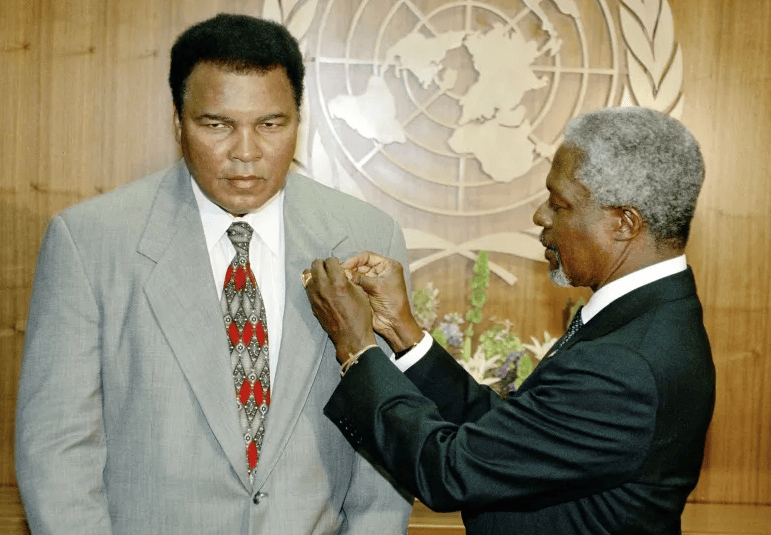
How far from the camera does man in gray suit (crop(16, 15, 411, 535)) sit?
1.56 metres

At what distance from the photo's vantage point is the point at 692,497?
338 centimetres

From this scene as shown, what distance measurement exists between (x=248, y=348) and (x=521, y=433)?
20.0 inches

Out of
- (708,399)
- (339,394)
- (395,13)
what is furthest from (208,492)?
(395,13)

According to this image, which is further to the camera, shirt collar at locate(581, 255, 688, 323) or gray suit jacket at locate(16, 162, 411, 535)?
shirt collar at locate(581, 255, 688, 323)

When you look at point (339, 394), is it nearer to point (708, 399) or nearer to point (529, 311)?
point (708, 399)

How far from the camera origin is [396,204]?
3266 mm

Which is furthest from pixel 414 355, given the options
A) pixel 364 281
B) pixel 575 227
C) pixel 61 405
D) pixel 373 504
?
pixel 61 405

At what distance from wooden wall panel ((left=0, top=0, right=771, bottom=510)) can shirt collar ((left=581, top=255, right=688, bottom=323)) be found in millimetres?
1553

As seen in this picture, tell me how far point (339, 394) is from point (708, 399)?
2.21ft

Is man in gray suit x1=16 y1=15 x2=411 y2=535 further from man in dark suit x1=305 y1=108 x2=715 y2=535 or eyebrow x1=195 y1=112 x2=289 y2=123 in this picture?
man in dark suit x1=305 y1=108 x2=715 y2=535

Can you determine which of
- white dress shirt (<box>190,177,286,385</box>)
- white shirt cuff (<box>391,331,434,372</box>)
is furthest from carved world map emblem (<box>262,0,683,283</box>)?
white dress shirt (<box>190,177,286,385</box>)

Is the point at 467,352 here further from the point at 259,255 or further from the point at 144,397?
the point at 144,397

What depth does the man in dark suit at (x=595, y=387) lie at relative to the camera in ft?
5.29

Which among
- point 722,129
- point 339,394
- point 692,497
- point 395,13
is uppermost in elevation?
point 395,13
